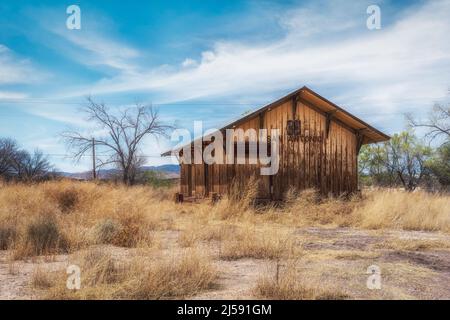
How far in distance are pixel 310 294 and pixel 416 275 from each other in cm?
215

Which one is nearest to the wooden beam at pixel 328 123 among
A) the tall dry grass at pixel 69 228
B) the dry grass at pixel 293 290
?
the tall dry grass at pixel 69 228

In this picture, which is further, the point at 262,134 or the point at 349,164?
the point at 349,164

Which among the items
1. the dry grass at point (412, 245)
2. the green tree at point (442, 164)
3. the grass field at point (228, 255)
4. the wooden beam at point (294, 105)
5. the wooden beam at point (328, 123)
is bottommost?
the dry grass at point (412, 245)

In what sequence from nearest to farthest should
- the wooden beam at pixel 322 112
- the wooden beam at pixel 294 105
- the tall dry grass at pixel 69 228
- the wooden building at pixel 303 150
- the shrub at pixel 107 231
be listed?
1. the tall dry grass at pixel 69 228
2. the shrub at pixel 107 231
3. the wooden building at pixel 303 150
4. the wooden beam at pixel 294 105
5. the wooden beam at pixel 322 112

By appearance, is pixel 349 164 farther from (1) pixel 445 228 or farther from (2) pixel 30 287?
(2) pixel 30 287

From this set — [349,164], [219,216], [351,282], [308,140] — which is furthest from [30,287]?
[349,164]

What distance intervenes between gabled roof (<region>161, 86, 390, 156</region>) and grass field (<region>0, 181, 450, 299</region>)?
4644 mm

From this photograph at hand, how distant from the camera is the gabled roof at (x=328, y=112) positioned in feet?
55.3

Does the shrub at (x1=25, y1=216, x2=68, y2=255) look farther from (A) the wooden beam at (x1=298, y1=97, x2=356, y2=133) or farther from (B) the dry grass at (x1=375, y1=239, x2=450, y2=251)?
(A) the wooden beam at (x1=298, y1=97, x2=356, y2=133)

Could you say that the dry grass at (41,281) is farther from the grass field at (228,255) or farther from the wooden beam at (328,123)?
the wooden beam at (328,123)

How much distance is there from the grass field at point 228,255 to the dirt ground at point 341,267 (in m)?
0.02

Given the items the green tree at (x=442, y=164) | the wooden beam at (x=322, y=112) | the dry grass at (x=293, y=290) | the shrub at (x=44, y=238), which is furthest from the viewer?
the green tree at (x=442, y=164)
